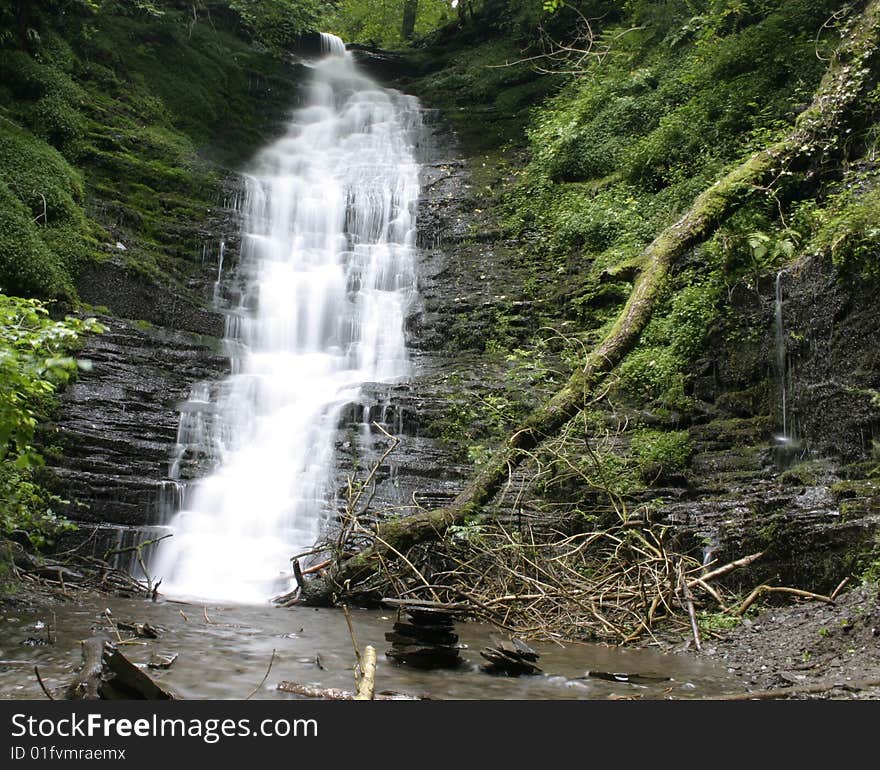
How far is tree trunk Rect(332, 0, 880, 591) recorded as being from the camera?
737 centimetres

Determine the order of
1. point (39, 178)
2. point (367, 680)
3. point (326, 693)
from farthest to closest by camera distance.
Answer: point (39, 178)
point (326, 693)
point (367, 680)

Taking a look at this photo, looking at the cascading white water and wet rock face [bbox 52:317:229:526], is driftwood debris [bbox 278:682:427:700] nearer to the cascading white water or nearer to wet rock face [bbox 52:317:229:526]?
the cascading white water

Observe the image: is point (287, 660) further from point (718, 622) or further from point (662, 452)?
point (662, 452)

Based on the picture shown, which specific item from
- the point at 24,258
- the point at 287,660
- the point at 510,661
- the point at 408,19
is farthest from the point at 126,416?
the point at 408,19

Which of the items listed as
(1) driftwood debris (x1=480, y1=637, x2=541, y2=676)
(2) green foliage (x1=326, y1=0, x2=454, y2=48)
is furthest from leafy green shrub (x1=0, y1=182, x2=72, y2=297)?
(2) green foliage (x1=326, y1=0, x2=454, y2=48)

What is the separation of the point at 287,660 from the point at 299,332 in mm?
10304

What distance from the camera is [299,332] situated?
585 inches

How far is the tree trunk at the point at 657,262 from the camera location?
24.2 feet

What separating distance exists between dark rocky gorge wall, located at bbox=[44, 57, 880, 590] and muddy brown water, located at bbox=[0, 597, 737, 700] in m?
1.96

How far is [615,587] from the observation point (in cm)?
693

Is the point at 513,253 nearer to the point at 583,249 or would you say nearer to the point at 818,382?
the point at 583,249

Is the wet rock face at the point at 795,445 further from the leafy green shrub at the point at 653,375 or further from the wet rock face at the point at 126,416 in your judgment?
the wet rock face at the point at 126,416
